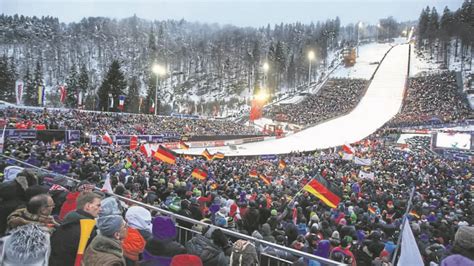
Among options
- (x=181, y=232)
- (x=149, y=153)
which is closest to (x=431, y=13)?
(x=149, y=153)

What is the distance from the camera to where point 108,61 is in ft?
461

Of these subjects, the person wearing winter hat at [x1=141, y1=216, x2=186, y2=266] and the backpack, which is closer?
the backpack

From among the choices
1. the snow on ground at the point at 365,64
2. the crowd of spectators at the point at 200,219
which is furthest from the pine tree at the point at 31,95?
the snow on ground at the point at 365,64

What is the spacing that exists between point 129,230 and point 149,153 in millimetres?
16230

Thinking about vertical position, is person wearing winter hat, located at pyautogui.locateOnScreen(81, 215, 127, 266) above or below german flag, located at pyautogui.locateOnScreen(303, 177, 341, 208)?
above

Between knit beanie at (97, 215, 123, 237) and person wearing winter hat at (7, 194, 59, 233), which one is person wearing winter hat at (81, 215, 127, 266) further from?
person wearing winter hat at (7, 194, 59, 233)

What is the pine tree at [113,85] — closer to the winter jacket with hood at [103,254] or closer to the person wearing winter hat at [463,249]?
the winter jacket with hood at [103,254]

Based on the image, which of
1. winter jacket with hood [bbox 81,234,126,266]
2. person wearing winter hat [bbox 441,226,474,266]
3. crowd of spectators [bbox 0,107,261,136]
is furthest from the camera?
crowd of spectators [bbox 0,107,261,136]

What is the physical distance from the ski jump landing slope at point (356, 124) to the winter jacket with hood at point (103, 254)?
93.5 ft

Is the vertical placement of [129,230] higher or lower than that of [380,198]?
higher

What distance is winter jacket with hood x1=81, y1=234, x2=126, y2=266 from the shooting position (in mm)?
2412

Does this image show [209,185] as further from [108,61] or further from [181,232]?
[108,61]

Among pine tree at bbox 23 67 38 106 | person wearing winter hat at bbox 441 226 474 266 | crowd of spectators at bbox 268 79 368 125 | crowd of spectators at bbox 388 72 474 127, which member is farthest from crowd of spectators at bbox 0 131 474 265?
pine tree at bbox 23 67 38 106

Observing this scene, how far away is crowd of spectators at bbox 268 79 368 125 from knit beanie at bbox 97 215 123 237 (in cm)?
5159
